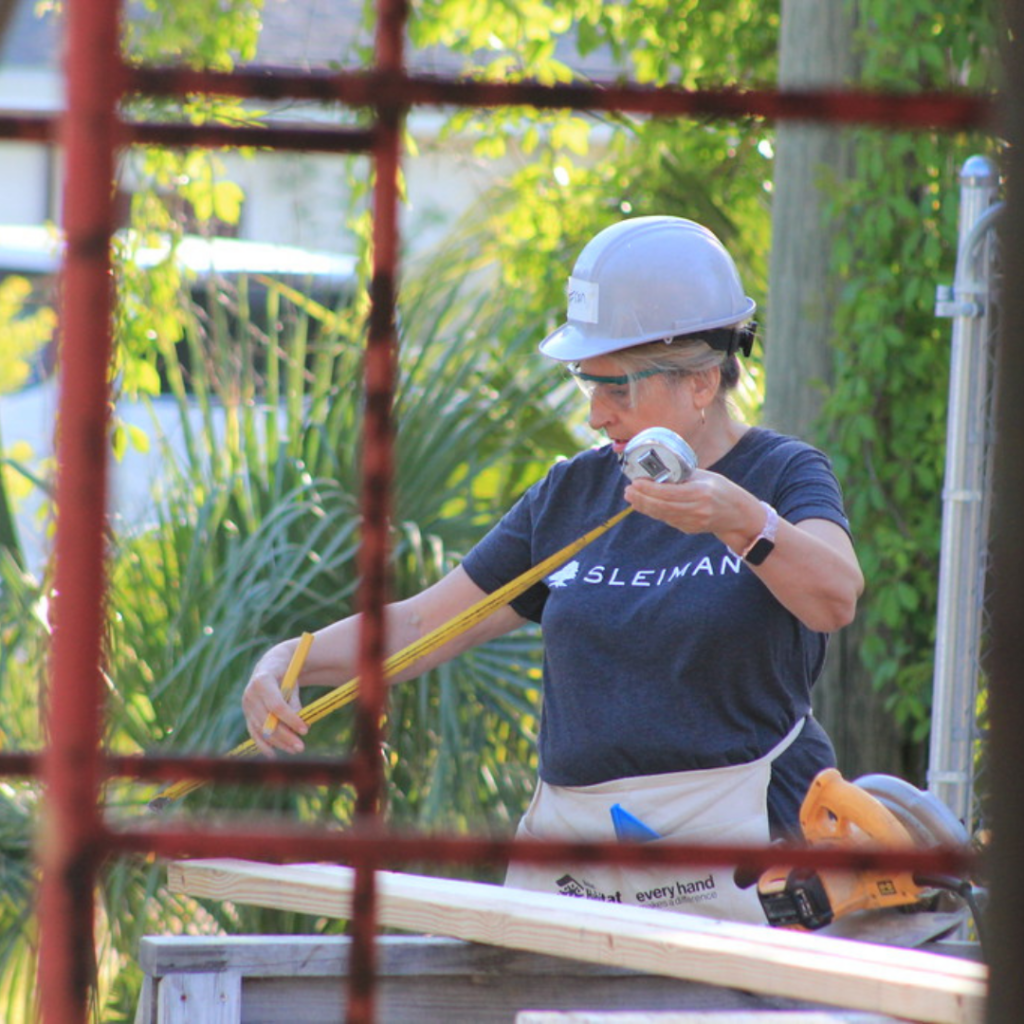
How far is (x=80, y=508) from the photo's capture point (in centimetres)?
97

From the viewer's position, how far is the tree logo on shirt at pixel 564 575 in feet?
7.70

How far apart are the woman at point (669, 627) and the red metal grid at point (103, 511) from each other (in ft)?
3.77

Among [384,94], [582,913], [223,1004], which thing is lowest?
[223,1004]

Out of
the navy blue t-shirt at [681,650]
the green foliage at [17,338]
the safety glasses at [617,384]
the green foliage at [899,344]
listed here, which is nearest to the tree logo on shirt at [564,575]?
the navy blue t-shirt at [681,650]

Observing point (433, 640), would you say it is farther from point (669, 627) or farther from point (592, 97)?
point (592, 97)

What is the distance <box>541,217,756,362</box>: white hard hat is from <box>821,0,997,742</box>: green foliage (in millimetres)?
1747

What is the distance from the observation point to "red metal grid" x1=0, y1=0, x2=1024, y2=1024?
0.96 metres

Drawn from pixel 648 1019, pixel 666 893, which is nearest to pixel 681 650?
pixel 666 893

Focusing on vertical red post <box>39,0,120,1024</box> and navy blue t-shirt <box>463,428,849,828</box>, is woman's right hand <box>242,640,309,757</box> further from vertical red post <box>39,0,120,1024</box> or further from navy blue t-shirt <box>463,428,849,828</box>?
vertical red post <box>39,0,120,1024</box>

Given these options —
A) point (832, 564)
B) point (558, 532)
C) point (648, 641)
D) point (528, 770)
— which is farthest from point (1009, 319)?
point (528, 770)

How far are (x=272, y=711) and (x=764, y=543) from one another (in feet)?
2.38

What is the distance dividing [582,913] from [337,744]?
2018 millimetres

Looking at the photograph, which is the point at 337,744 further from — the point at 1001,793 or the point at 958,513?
the point at 1001,793

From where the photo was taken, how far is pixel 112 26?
963mm
